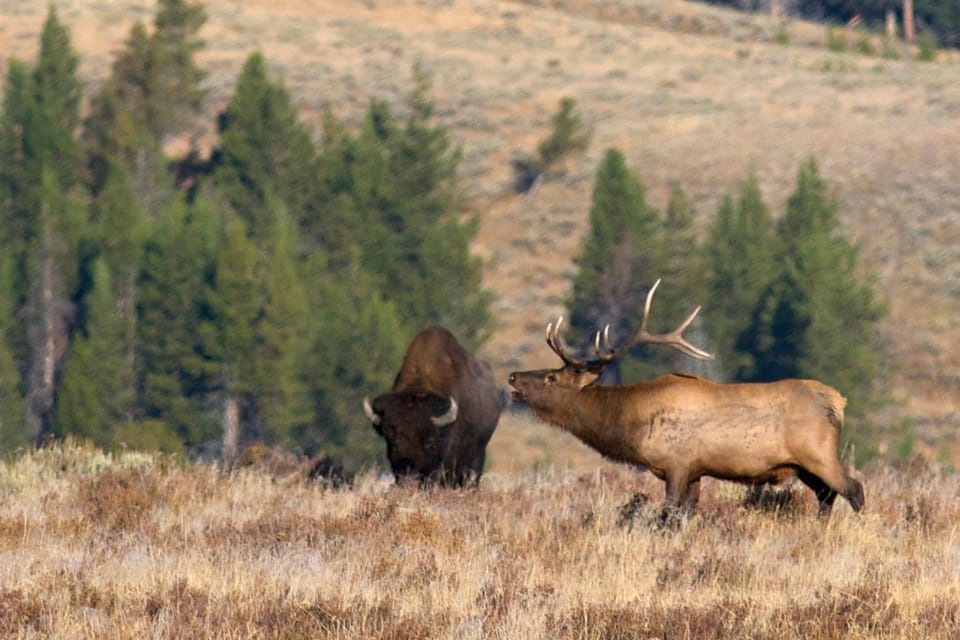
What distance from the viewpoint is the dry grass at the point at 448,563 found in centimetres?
715

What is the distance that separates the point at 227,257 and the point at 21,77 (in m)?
16.0

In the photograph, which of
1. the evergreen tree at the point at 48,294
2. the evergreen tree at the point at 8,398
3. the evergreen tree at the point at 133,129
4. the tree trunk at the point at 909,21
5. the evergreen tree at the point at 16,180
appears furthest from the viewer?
the tree trunk at the point at 909,21

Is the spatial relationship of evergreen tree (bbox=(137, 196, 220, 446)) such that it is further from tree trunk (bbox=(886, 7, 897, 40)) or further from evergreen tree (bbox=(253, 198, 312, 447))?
tree trunk (bbox=(886, 7, 897, 40))

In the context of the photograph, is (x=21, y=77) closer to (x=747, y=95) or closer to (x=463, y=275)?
(x=463, y=275)

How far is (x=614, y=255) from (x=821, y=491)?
146ft

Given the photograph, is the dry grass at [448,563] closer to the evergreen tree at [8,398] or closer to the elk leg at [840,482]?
the elk leg at [840,482]

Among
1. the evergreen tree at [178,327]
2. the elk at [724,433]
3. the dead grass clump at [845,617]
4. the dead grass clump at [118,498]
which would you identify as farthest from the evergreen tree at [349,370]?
the dead grass clump at [845,617]

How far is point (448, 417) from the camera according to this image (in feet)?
44.2

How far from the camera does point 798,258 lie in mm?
50938

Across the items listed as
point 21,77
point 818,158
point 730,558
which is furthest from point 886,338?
point 730,558

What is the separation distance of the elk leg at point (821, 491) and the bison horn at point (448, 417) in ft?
12.5

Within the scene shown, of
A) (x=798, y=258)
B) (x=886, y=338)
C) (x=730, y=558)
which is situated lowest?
(x=886, y=338)

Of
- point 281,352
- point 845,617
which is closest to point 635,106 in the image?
point 281,352

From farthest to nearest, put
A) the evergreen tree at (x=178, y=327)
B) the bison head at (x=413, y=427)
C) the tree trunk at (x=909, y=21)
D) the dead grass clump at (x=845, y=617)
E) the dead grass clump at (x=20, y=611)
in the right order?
the tree trunk at (x=909, y=21) → the evergreen tree at (x=178, y=327) → the bison head at (x=413, y=427) → the dead grass clump at (x=20, y=611) → the dead grass clump at (x=845, y=617)
